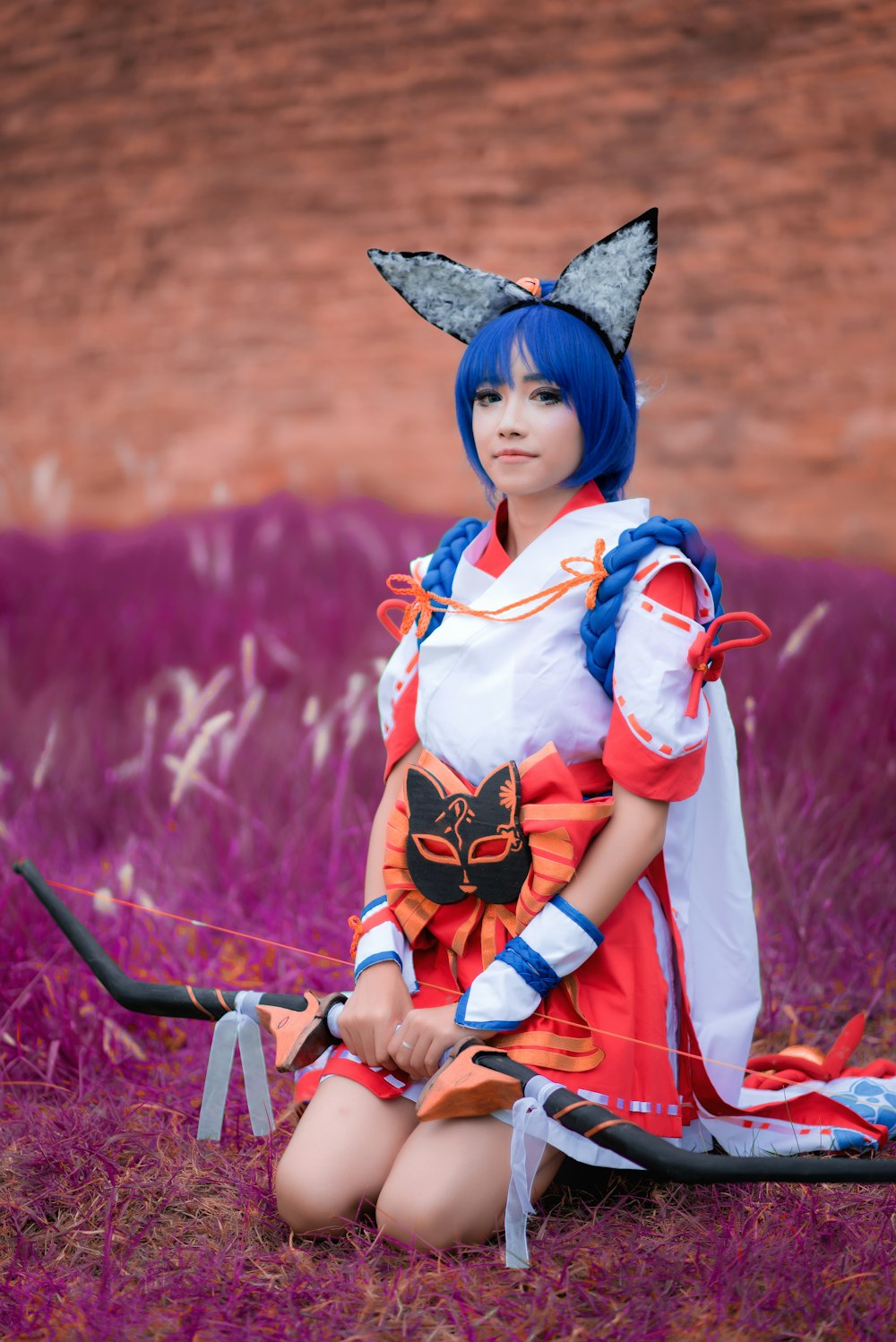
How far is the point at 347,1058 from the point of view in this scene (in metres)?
1.46

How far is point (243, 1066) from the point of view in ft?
4.85

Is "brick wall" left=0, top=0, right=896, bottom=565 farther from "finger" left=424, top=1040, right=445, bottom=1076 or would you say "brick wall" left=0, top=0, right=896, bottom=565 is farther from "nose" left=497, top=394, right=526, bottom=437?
"finger" left=424, top=1040, right=445, bottom=1076

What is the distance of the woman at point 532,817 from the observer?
1355 millimetres

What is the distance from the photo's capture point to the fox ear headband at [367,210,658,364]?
1479 mm

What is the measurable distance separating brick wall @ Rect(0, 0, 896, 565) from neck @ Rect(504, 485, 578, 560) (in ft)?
6.92

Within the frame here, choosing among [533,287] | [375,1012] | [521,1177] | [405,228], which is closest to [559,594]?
[533,287]

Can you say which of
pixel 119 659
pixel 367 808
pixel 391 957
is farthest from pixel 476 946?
pixel 119 659

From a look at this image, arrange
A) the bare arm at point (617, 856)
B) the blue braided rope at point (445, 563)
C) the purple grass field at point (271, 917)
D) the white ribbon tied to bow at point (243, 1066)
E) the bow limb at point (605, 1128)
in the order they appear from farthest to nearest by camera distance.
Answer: the blue braided rope at point (445, 563) → the white ribbon tied to bow at point (243, 1066) → the bare arm at point (617, 856) → the purple grass field at point (271, 917) → the bow limb at point (605, 1128)

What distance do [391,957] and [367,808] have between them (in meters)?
1.10

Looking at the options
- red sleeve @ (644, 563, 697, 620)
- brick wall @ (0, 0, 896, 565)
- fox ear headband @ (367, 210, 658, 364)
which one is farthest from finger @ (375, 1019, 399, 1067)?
brick wall @ (0, 0, 896, 565)

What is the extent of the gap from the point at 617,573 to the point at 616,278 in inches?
14.1

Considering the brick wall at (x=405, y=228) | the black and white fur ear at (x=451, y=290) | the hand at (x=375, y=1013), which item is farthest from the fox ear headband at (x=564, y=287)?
the brick wall at (x=405, y=228)

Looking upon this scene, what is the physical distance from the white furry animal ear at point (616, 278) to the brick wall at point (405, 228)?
2.19 metres

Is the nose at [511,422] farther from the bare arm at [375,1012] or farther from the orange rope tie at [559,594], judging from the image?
the bare arm at [375,1012]
